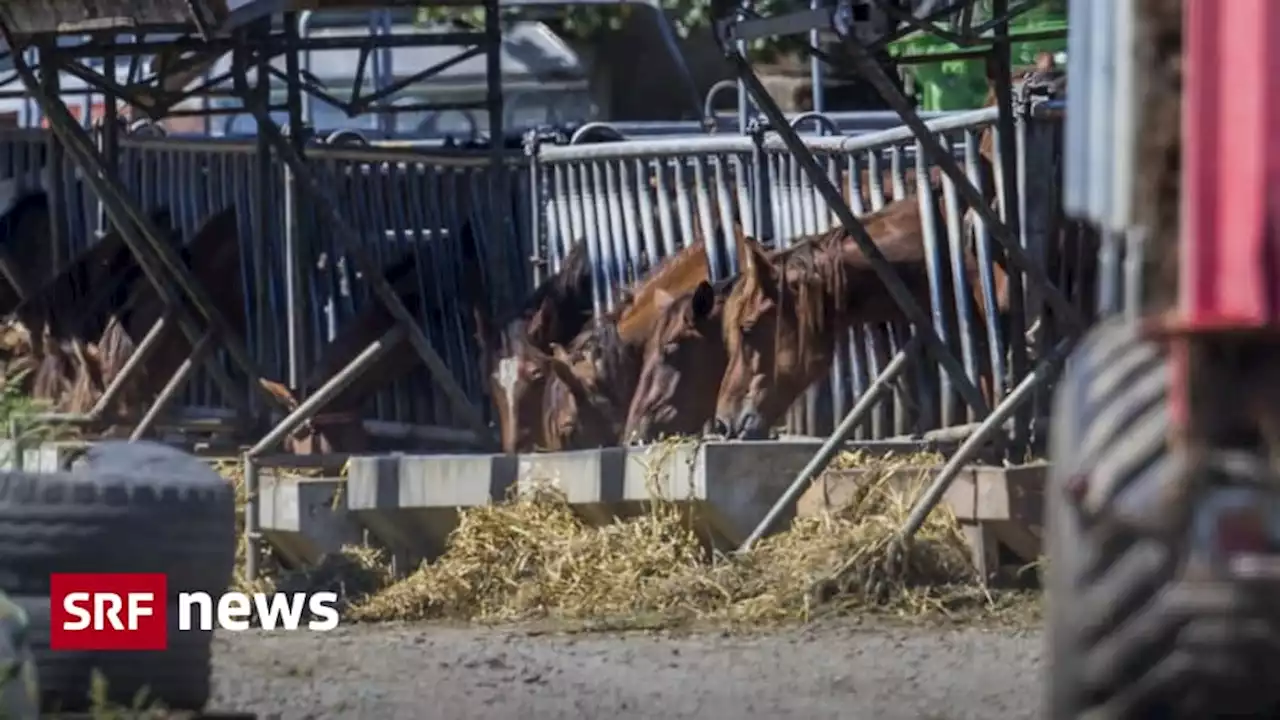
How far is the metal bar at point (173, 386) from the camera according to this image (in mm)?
13953

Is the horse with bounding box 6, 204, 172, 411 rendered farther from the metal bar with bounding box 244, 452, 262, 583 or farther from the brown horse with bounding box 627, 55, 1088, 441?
the brown horse with bounding box 627, 55, 1088, 441

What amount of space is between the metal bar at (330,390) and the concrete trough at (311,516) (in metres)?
0.23

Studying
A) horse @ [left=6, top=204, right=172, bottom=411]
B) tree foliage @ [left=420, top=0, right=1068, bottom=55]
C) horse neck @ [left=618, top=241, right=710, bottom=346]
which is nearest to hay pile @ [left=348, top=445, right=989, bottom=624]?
horse neck @ [left=618, top=241, right=710, bottom=346]

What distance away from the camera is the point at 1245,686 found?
11.5 feet

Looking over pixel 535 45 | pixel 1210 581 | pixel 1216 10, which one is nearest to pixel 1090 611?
pixel 1210 581

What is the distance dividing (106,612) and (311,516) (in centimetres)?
528

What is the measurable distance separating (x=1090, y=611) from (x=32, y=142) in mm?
15299

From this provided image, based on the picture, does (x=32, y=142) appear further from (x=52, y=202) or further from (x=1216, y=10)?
(x=1216, y=10)

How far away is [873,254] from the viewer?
10945 millimetres

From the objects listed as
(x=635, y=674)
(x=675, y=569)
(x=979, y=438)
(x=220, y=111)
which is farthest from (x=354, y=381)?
(x=635, y=674)

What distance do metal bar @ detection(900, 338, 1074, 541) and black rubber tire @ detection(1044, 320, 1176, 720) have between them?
6.62 metres

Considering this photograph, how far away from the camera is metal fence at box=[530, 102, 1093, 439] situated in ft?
37.1

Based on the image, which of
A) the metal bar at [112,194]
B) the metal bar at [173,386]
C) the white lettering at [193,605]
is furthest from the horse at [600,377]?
the white lettering at [193,605]

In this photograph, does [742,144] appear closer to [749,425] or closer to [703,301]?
[703,301]
